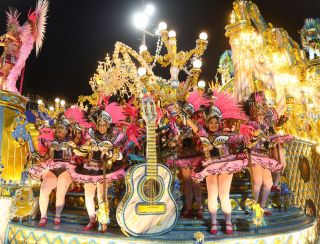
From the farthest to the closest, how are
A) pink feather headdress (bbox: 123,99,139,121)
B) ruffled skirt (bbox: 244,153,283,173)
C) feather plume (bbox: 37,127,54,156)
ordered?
1. pink feather headdress (bbox: 123,99,139,121)
2. feather plume (bbox: 37,127,54,156)
3. ruffled skirt (bbox: 244,153,283,173)

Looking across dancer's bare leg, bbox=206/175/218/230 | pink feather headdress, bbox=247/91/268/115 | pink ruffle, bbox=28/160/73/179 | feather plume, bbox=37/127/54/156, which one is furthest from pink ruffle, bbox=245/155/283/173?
feather plume, bbox=37/127/54/156

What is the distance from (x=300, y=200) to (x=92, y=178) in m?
5.66

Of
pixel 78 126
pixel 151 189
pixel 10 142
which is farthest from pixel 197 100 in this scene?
pixel 10 142

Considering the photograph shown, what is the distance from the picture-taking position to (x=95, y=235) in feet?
13.3

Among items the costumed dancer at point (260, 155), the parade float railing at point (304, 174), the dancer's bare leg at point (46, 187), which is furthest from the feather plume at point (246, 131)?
the parade float railing at point (304, 174)

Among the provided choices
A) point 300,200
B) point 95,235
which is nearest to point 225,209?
point 95,235

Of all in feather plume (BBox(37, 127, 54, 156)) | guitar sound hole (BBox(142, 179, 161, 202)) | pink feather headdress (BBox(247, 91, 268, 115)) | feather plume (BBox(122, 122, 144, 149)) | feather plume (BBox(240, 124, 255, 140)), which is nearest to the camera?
guitar sound hole (BBox(142, 179, 161, 202))

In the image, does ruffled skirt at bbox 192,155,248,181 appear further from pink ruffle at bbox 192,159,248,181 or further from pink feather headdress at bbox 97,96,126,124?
pink feather headdress at bbox 97,96,126,124

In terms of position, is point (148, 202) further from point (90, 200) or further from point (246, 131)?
point (246, 131)

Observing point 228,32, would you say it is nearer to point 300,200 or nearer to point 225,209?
point 300,200

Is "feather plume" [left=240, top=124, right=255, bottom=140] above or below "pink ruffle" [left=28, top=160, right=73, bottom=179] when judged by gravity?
above

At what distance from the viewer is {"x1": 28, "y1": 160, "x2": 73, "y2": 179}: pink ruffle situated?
4938 millimetres

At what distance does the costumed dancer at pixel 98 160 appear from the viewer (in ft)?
15.4

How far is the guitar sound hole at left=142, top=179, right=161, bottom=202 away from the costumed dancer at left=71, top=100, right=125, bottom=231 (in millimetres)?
851
